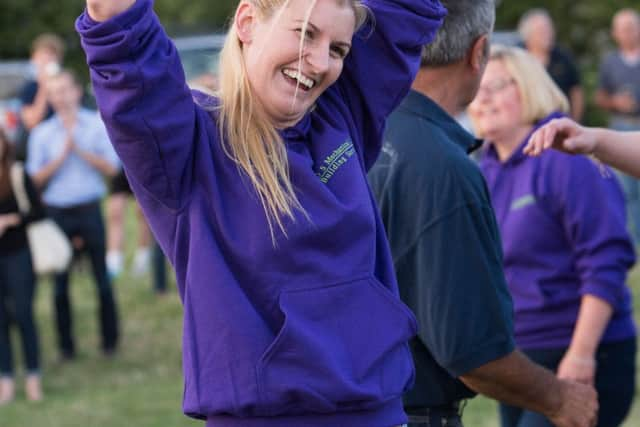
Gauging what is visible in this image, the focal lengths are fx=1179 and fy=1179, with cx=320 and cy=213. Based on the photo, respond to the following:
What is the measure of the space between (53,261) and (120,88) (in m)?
6.83

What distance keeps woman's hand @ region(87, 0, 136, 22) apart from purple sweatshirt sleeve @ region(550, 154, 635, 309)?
2566mm

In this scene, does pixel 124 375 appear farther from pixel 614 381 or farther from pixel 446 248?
pixel 446 248

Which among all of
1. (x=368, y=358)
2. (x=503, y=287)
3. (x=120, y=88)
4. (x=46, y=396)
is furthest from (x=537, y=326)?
(x=46, y=396)

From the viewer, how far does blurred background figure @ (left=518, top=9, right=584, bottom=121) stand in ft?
39.2

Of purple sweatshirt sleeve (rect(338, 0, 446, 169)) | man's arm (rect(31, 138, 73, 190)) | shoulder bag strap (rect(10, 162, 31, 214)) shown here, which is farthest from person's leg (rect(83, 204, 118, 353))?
purple sweatshirt sleeve (rect(338, 0, 446, 169))

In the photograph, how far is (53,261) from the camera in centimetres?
878

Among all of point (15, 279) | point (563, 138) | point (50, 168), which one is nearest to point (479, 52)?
point (563, 138)

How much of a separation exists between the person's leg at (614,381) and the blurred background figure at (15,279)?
490 cm

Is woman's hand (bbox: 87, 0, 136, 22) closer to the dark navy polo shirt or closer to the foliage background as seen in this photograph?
the dark navy polo shirt

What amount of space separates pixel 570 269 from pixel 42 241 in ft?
17.1

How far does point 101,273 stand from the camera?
9.50 metres

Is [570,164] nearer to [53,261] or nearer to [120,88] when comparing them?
[120,88]

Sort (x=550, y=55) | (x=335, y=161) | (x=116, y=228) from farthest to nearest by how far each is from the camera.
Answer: (x=550, y=55) → (x=116, y=228) → (x=335, y=161)

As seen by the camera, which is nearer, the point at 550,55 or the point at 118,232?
the point at 118,232
